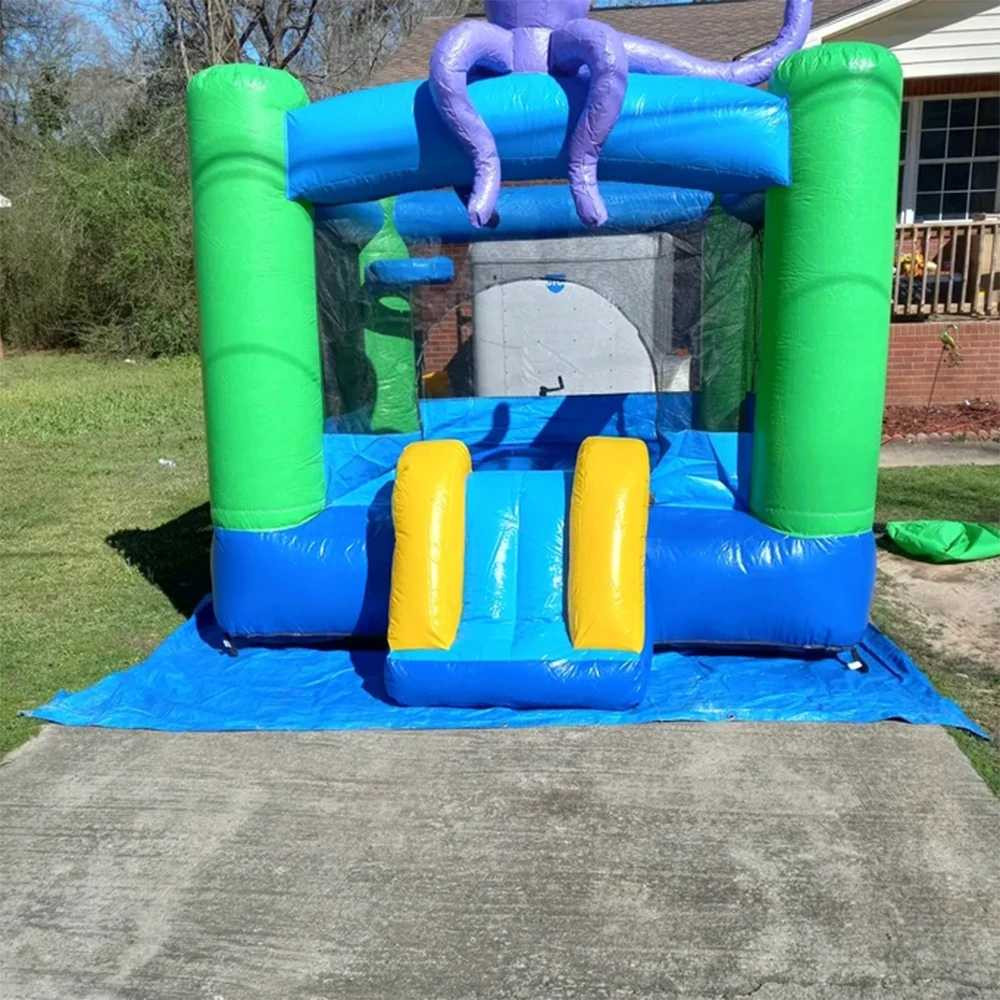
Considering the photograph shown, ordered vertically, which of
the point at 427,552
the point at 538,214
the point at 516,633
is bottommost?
the point at 516,633

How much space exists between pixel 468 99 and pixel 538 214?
2.22 m

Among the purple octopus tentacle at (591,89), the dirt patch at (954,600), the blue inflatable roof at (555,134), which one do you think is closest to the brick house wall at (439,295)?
the blue inflatable roof at (555,134)

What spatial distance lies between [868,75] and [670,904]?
3.01 m

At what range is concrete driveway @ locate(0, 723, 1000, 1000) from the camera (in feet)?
8.36

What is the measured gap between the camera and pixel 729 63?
171 inches

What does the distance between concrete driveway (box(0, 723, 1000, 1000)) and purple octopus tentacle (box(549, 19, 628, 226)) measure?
2.05m

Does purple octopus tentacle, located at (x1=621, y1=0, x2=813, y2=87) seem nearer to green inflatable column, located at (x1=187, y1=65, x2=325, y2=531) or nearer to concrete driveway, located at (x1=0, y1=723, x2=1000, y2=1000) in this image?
green inflatable column, located at (x1=187, y1=65, x2=325, y2=531)

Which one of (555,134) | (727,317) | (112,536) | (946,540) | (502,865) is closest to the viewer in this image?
(502,865)

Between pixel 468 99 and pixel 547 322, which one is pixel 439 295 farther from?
pixel 468 99

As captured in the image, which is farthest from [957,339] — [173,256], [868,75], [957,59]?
[173,256]

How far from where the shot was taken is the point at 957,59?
34.9ft

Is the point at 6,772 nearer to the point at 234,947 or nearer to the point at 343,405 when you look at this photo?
the point at 234,947

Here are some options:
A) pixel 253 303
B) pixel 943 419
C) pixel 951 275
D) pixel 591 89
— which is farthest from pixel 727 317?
pixel 951 275

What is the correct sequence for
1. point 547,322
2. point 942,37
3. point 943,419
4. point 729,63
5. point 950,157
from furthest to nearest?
point 950,157 → point 942,37 → point 943,419 → point 547,322 → point 729,63
